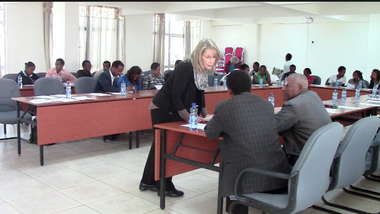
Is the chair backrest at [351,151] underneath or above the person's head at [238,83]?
underneath

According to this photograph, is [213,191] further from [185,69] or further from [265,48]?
[265,48]

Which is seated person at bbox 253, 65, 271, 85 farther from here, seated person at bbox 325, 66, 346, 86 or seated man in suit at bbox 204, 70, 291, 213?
seated man in suit at bbox 204, 70, 291, 213

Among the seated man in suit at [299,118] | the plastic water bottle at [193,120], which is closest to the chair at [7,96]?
the plastic water bottle at [193,120]

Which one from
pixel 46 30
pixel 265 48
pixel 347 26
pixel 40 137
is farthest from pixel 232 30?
pixel 40 137

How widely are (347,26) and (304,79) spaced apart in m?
9.61

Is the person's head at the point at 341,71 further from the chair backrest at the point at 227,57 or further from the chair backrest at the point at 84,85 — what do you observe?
the chair backrest at the point at 84,85

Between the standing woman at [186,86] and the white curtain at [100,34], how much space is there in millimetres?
7523

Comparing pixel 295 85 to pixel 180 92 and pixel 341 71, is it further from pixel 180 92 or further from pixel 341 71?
pixel 341 71

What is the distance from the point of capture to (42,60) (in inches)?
367

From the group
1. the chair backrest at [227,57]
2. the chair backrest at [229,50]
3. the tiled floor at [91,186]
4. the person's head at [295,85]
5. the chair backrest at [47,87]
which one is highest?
the chair backrest at [229,50]

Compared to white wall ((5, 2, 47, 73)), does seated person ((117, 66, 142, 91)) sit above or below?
below

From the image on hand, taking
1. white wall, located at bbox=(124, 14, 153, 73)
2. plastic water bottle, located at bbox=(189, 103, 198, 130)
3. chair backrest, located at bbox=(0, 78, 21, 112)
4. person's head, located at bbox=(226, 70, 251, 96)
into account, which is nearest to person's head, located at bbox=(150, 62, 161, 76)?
chair backrest, located at bbox=(0, 78, 21, 112)

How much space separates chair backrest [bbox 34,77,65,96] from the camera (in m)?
5.54

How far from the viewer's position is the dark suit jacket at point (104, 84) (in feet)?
19.1
